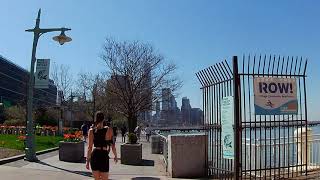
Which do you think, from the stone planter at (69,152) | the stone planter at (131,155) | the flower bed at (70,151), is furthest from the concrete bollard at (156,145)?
the stone planter at (69,152)

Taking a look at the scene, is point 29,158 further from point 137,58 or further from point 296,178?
point 137,58

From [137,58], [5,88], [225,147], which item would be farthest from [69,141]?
[5,88]

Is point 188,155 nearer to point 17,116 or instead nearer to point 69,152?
point 69,152

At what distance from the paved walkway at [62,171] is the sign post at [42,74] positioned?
2741mm

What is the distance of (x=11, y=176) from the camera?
514 inches

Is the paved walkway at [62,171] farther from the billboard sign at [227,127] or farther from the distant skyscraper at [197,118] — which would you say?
the distant skyscraper at [197,118]

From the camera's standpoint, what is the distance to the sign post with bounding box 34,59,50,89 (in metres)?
18.4

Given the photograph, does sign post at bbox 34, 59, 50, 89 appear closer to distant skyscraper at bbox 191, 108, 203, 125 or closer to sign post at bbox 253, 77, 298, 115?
distant skyscraper at bbox 191, 108, 203, 125

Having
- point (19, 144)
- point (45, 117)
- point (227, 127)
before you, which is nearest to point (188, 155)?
point (227, 127)

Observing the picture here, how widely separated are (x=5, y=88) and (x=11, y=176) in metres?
124

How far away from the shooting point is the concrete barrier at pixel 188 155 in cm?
1379

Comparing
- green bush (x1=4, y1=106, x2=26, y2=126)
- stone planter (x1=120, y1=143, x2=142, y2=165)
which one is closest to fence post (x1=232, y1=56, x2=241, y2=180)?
stone planter (x1=120, y1=143, x2=142, y2=165)

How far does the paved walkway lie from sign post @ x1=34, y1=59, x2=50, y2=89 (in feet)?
8.99

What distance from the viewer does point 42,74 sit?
18484mm
